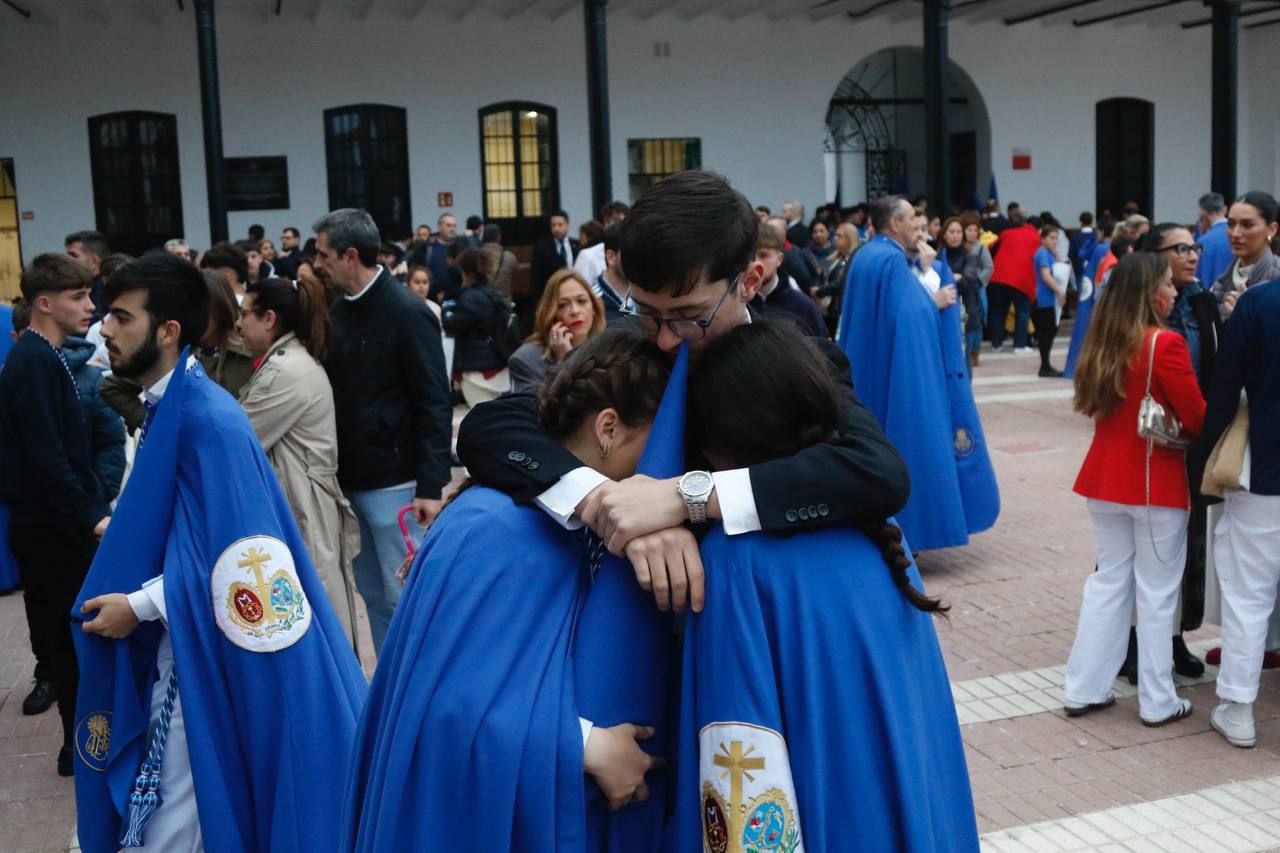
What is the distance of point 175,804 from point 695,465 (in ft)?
Answer: 6.34

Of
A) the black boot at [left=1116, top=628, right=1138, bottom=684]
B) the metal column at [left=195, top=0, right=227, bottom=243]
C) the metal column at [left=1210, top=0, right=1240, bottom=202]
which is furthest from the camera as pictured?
the metal column at [left=1210, top=0, right=1240, bottom=202]

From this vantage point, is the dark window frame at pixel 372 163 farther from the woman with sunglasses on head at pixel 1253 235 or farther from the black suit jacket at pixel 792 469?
the black suit jacket at pixel 792 469

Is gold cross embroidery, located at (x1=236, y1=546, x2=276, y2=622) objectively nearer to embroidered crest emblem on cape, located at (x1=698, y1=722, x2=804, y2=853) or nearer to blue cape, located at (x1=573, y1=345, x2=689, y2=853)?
blue cape, located at (x1=573, y1=345, x2=689, y2=853)

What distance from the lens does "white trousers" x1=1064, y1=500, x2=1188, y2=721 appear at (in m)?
5.35

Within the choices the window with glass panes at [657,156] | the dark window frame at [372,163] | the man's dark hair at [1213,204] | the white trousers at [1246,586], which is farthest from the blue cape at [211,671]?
the window with glass panes at [657,156]

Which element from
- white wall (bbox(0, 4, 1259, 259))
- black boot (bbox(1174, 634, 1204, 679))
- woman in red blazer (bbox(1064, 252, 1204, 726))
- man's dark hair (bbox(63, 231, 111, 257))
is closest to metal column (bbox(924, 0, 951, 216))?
white wall (bbox(0, 4, 1259, 259))

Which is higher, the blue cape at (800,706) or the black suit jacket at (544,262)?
the black suit jacket at (544,262)

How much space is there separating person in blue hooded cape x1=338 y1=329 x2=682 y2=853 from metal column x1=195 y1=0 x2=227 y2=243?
15408 mm

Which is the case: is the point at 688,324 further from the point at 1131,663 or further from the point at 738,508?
the point at 1131,663

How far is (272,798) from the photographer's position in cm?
340

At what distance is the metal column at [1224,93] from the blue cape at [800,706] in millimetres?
21450

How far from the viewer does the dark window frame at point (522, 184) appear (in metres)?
21.4

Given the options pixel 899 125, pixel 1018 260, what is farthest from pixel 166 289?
pixel 899 125

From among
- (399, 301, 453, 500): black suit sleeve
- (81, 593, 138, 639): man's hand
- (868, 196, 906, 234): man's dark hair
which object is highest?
(868, 196, 906, 234): man's dark hair
